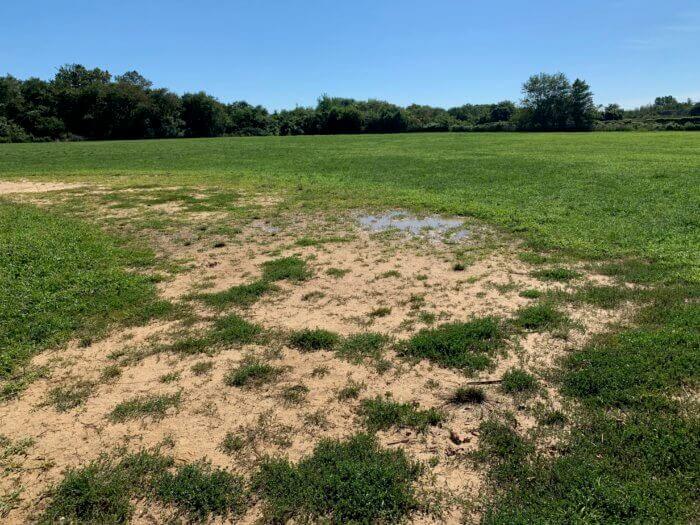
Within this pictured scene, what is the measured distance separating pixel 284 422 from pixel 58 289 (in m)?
4.78

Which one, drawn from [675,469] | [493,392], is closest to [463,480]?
[493,392]

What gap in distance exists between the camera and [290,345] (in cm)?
504

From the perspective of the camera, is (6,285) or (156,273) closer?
(6,285)

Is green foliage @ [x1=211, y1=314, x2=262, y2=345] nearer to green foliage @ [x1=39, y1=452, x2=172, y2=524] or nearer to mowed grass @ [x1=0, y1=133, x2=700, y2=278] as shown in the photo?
green foliage @ [x1=39, y1=452, x2=172, y2=524]

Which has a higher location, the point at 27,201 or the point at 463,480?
the point at 27,201

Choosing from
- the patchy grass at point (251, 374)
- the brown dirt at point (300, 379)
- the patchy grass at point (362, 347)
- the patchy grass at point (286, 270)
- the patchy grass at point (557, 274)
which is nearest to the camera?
the brown dirt at point (300, 379)

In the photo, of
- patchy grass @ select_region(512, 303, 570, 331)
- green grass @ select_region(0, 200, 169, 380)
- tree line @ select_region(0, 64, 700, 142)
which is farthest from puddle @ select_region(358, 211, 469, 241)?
tree line @ select_region(0, 64, 700, 142)

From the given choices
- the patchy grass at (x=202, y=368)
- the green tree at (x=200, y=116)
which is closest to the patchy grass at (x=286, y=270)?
the patchy grass at (x=202, y=368)

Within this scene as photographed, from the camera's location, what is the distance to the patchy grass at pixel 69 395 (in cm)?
402

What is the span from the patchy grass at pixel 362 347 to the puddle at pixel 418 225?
15.0 ft

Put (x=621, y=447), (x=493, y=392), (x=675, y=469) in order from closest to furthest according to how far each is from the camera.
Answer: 1. (x=675, y=469)
2. (x=621, y=447)
3. (x=493, y=392)

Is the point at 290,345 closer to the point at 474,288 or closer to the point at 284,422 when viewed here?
the point at 284,422

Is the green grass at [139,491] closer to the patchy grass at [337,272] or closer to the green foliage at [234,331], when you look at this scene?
the green foliage at [234,331]

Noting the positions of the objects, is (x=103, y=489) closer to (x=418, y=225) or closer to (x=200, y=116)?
(x=418, y=225)
